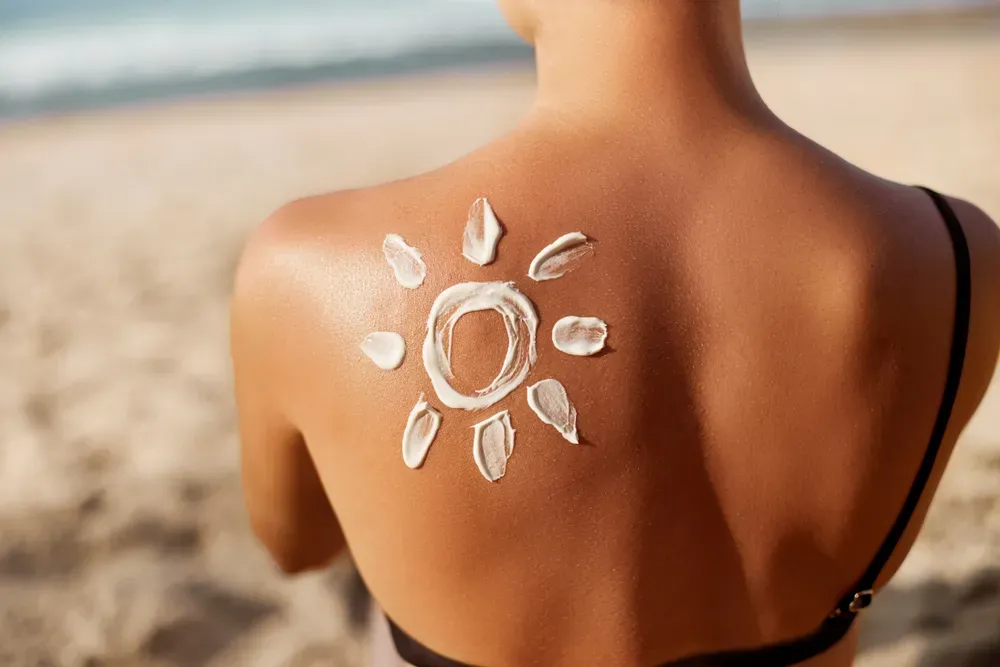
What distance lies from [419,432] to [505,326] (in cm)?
14

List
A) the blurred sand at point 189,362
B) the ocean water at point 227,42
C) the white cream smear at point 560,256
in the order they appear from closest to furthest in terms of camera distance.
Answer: the white cream smear at point 560,256 < the blurred sand at point 189,362 < the ocean water at point 227,42

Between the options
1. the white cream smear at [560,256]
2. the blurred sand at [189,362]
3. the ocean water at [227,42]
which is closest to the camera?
the white cream smear at [560,256]

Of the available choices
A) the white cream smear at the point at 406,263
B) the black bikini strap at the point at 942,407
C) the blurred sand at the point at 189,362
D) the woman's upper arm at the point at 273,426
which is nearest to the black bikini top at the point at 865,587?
the black bikini strap at the point at 942,407

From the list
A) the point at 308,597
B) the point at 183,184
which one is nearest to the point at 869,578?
the point at 308,597

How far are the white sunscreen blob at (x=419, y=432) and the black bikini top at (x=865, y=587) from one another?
10.7 inches

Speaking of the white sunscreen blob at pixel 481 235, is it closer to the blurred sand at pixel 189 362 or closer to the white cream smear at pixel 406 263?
the white cream smear at pixel 406 263

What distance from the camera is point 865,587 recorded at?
1015mm

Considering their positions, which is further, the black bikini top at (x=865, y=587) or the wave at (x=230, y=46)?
the wave at (x=230, y=46)

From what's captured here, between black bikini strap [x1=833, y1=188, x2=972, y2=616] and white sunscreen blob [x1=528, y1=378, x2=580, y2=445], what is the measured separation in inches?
15.3

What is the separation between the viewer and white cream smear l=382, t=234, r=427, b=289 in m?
0.85

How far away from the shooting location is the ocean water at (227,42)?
23.8 ft

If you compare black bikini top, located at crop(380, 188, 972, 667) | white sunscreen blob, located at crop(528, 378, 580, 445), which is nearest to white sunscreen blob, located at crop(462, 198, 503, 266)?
white sunscreen blob, located at crop(528, 378, 580, 445)

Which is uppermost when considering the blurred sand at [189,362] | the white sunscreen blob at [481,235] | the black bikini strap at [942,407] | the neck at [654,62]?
the neck at [654,62]

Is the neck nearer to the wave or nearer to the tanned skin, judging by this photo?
the tanned skin
